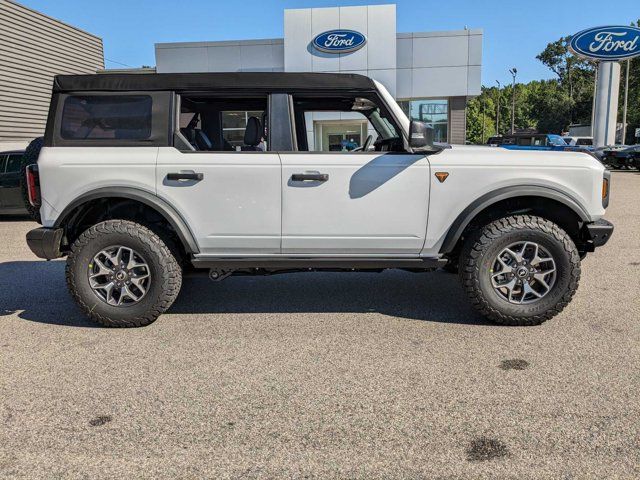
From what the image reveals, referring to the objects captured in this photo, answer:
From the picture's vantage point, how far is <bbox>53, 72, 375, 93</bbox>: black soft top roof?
415 centimetres

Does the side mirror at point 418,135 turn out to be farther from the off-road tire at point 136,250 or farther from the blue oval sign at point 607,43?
the blue oval sign at point 607,43

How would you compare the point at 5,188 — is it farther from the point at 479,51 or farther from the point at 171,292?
the point at 479,51

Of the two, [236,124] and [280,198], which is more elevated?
[236,124]

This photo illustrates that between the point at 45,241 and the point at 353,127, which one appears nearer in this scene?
the point at 45,241

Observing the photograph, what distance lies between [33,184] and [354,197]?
2492mm

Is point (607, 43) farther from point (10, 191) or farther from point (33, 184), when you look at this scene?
point (33, 184)

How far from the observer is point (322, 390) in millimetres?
3154

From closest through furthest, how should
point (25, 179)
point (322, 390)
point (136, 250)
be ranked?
point (322, 390) < point (136, 250) < point (25, 179)

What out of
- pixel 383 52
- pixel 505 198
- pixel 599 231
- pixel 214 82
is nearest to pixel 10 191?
pixel 214 82

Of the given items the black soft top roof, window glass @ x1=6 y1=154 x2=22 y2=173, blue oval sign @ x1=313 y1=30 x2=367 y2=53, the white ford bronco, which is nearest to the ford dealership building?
blue oval sign @ x1=313 y1=30 x2=367 y2=53

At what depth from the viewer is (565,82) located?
7644 cm

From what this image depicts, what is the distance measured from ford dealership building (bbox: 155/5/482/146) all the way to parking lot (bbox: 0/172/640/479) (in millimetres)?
20343

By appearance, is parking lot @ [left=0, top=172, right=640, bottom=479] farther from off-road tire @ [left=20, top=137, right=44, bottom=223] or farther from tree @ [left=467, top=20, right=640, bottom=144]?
tree @ [left=467, top=20, right=640, bottom=144]

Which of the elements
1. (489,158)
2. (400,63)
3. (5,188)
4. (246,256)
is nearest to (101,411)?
(246,256)
